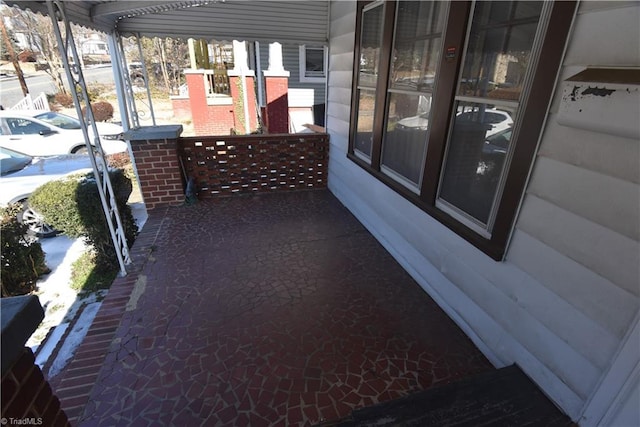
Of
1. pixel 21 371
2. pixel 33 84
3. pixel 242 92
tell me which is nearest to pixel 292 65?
pixel 242 92

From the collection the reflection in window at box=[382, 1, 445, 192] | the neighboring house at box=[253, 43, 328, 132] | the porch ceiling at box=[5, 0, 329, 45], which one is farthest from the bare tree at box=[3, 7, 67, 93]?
the reflection in window at box=[382, 1, 445, 192]

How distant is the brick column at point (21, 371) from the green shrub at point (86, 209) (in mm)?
3069

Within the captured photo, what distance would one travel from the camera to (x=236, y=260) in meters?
3.02

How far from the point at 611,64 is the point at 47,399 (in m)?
2.42

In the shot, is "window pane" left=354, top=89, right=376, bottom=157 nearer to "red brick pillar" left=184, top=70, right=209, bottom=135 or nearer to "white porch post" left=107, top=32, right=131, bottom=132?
"white porch post" left=107, top=32, right=131, bottom=132

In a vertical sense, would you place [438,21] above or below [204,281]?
above

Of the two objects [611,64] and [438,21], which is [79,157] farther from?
[611,64]

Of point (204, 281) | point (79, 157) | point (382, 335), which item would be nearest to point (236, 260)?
point (204, 281)

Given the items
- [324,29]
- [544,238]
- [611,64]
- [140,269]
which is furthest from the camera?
[324,29]

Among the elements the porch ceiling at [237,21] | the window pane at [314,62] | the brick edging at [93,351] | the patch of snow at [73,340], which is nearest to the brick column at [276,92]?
the window pane at [314,62]

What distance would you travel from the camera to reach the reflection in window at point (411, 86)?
2.36 meters

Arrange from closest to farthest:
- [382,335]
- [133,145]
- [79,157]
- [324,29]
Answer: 1. [382,335]
2. [133,145]
3. [324,29]
4. [79,157]

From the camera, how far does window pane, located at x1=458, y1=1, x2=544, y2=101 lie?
5.24ft
